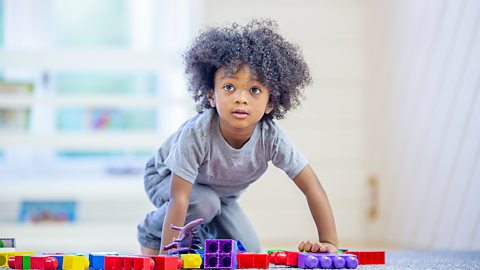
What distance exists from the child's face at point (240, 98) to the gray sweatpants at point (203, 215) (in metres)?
0.19

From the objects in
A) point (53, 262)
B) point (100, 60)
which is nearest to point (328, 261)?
point (53, 262)

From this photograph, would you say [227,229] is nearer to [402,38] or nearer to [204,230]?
[204,230]

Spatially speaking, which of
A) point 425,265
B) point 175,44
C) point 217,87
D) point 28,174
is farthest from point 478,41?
point 28,174

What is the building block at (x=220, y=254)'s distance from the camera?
1.22 meters

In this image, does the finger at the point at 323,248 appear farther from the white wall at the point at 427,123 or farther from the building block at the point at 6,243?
the white wall at the point at 427,123

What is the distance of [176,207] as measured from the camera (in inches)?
54.2

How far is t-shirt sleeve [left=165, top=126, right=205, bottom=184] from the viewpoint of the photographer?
1392mm

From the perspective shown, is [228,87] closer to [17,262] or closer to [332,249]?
[332,249]

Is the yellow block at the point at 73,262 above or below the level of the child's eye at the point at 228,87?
below

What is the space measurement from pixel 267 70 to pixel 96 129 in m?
1.91

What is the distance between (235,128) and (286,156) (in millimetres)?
110

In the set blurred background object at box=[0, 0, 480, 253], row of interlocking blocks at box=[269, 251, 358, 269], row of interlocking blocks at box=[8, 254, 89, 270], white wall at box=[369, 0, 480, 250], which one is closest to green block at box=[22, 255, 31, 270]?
row of interlocking blocks at box=[8, 254, 89, 270]

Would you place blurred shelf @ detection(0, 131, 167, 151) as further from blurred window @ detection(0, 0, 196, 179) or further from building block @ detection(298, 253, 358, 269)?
building block @ detection(298, 253, 358, 269)

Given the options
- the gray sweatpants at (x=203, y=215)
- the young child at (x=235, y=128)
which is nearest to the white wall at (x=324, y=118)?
the gray sweatpants at (x=203, y=215)
